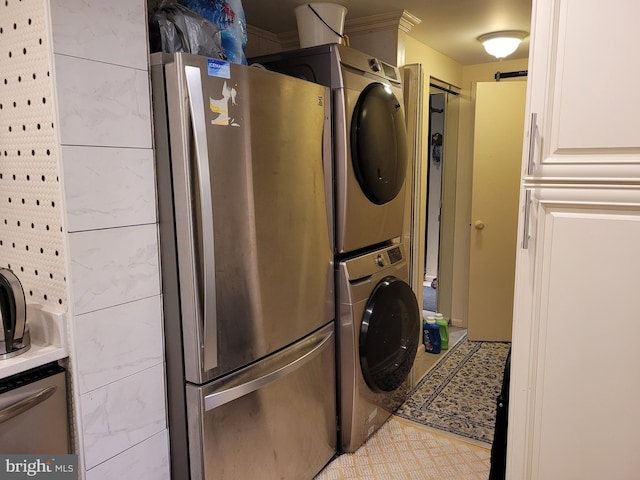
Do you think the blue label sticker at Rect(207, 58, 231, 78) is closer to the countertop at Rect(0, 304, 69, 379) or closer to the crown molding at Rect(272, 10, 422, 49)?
the countertop at Rect(0, 304, 69, 379)

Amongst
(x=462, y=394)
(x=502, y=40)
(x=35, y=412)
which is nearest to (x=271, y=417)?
(x=35, y=412)

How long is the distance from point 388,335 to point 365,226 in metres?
0.58

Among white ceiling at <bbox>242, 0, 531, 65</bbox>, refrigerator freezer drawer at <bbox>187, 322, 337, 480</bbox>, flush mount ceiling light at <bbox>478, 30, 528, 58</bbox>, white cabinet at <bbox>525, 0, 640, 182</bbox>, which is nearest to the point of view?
white cabinet at <bbox>525, 0, 640, 182</bbox>

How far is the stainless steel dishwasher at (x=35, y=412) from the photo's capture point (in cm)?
117

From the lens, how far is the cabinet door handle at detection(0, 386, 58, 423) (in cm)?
115

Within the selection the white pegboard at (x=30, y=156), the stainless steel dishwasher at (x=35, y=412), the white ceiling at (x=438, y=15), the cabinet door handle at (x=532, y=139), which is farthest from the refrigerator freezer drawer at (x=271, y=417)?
the white ceiling at (x=438, y=15)

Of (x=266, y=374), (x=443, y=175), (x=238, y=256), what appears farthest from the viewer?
(x=443, y=175)

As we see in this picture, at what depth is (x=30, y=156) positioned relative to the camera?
129 cm

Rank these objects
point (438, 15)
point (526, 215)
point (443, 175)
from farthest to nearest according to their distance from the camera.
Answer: point (443, 175), point (438, 15), point (526, 215)

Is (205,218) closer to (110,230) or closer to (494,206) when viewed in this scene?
(110,230)

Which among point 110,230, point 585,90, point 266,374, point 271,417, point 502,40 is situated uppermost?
point 502,40

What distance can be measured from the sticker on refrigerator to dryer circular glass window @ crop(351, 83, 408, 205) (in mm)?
693

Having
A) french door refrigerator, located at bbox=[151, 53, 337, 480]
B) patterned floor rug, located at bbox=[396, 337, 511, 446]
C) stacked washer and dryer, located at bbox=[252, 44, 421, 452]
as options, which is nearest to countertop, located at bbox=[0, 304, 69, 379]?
french door refrigerator, located at bbox=[151, 53, 337, 480]

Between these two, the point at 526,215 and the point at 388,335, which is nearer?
the point at 526,215
